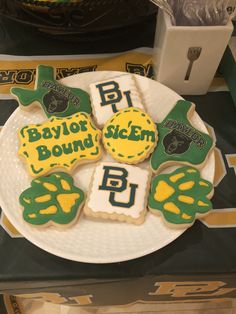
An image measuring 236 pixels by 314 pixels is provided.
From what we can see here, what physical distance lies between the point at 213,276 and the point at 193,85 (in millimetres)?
378

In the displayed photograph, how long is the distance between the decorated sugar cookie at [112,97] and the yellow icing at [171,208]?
0.20 metres

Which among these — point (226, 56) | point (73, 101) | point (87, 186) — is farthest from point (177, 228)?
point (226, 56)

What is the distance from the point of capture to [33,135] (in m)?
0.59

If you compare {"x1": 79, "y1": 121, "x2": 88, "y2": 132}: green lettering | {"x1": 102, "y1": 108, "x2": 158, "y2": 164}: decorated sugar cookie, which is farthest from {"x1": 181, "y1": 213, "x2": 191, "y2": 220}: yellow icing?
{"x1": 79, "y1": 121, "x2": 88, "y2": 132}: green lettering

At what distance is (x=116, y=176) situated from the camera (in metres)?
0.56

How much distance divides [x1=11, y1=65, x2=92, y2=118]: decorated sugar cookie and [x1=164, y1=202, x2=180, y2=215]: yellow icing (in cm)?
24

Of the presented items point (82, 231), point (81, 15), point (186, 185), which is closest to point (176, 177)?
point (186, 185)

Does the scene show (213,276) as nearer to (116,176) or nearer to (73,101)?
(116,176)

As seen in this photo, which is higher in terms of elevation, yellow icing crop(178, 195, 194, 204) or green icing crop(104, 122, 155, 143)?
green icing crop(104, 122, 155, 143)

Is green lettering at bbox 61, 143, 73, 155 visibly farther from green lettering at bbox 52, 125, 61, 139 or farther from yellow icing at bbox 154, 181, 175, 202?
yellow icing at bbox 154, 181, 175, 202

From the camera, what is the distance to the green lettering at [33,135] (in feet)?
1.91

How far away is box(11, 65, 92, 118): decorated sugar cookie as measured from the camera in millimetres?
620

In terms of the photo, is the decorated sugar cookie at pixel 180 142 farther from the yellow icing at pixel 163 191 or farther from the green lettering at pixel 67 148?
the green lettering at pixel 67 148

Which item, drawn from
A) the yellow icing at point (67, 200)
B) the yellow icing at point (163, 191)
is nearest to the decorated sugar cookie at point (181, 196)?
the yellow icing at point (163, 191)
